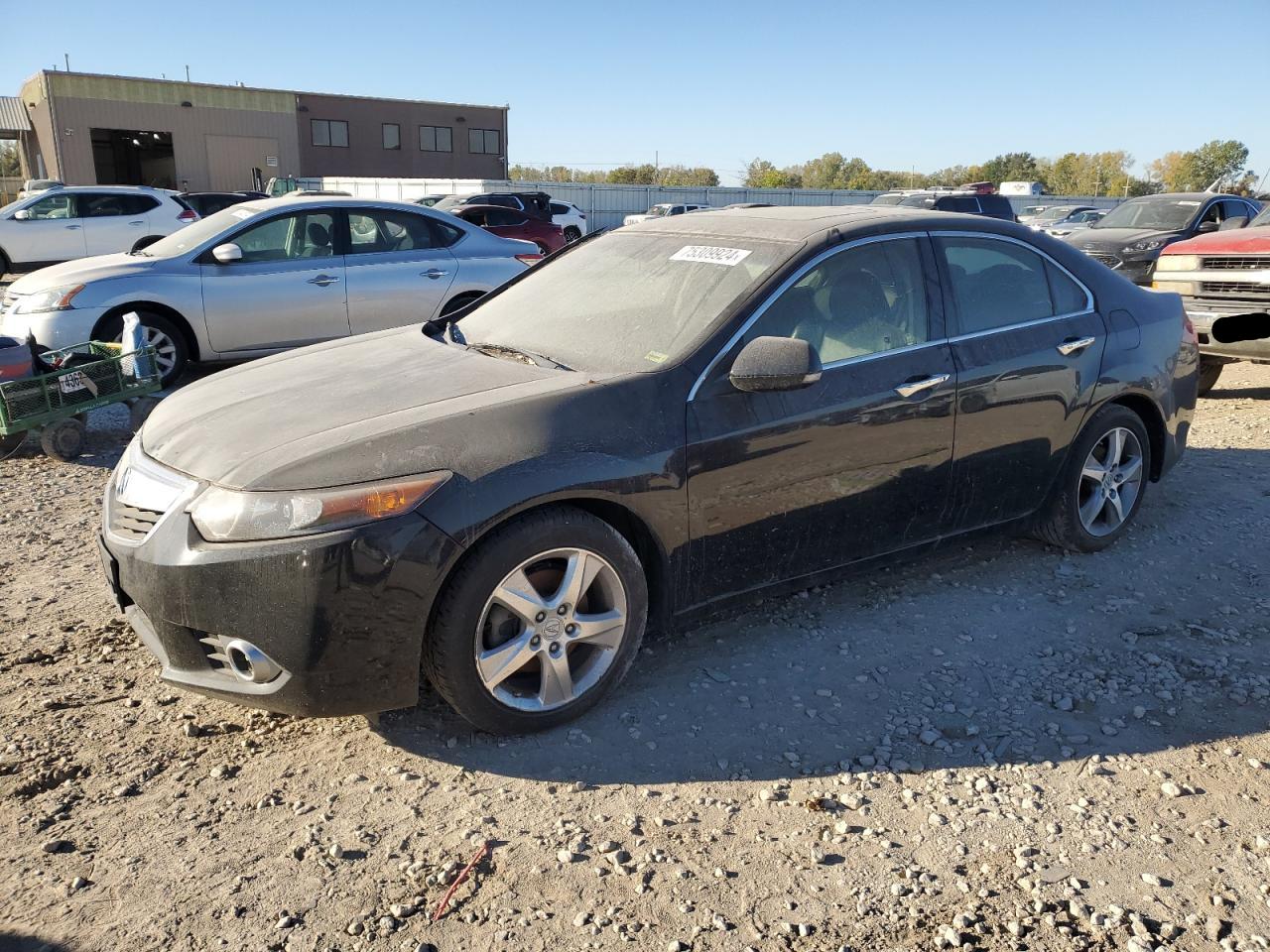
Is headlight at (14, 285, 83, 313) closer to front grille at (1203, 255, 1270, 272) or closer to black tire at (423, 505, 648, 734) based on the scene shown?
black tire at (423, 505, 648, 734)

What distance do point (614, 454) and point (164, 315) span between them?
612 centimetres

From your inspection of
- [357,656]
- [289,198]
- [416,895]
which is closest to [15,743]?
[357,656]

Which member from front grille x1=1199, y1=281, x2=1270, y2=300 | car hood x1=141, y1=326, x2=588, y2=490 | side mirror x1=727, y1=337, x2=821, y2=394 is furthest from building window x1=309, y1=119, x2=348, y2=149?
side mirror x1=727, y1=337, x2=821, y2=394

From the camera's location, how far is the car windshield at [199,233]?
27.0ft

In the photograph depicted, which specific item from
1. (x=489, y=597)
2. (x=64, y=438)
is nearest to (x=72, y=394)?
(x=64, y=438)

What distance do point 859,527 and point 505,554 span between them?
1563 millimetres

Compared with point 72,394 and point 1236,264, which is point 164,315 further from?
point 1236,264

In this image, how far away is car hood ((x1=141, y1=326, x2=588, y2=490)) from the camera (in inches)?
117

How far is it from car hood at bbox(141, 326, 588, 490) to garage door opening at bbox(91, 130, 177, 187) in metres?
48.8

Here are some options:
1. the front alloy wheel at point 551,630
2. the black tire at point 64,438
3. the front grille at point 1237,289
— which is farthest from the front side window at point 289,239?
the front grille at point 1237,289

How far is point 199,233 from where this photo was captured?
8.38m

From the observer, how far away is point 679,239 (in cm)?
424

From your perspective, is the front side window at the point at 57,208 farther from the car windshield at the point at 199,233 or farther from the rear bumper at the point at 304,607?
the rear bumper at the point at 304,607

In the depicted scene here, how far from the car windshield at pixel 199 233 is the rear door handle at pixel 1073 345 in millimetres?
6684
